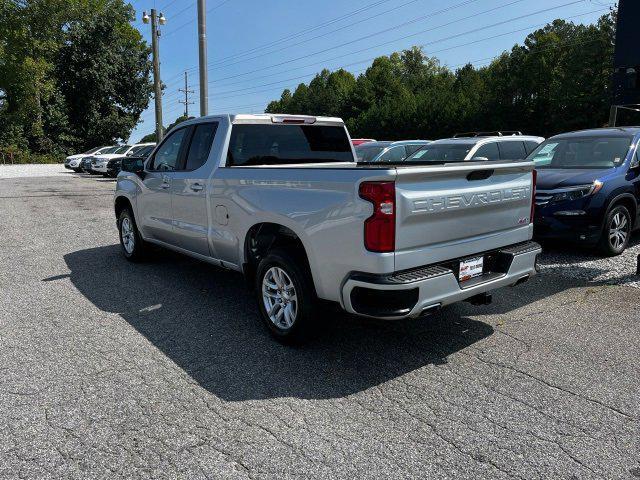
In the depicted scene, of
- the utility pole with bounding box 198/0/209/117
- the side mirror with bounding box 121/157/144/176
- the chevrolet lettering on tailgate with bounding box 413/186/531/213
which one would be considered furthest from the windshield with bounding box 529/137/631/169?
the utility pole with bounding box 198/0/209/117

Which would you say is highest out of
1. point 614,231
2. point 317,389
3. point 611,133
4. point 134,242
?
point 611,133

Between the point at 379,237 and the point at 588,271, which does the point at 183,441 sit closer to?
the point at 379,237

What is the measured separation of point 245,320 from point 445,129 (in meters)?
45.5

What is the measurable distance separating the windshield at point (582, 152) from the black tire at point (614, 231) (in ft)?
2.42

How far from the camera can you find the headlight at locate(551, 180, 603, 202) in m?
6.92

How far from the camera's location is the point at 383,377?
3785 mm

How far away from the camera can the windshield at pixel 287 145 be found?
5312mm

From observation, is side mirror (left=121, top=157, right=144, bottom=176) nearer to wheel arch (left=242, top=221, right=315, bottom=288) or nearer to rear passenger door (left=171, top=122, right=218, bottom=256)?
rear passenger door (left=171, top=122, right=218, bottom=256)

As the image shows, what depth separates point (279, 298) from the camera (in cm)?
437

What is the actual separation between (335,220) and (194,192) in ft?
7.65

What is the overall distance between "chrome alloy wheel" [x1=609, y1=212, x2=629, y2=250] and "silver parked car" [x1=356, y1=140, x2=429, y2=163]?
7.49 metres

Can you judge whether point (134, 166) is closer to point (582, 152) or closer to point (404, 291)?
point (404, 291)

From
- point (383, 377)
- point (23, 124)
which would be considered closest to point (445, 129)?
point (23, 124)

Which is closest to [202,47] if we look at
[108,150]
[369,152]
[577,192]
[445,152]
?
[369,152]
